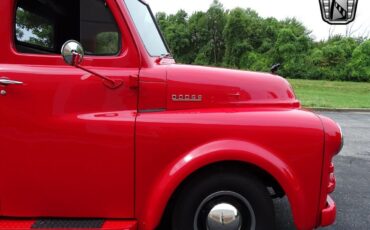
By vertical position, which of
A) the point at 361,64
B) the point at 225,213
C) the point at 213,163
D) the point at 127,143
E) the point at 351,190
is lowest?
the point at 351,190

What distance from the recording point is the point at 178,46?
472 inches

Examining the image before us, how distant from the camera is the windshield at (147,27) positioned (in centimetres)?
301

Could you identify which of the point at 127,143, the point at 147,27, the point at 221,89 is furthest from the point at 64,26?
the point at 221,89

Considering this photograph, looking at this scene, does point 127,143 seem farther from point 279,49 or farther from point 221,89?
point 279,49

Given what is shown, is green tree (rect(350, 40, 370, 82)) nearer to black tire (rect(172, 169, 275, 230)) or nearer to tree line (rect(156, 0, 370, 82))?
tree line (rect(156, 0, 370, 82))

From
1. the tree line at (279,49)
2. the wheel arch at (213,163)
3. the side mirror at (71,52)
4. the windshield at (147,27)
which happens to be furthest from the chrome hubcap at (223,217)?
the tree line at (279,49)

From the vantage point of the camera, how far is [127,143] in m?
2.73

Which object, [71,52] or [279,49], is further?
[279,49]

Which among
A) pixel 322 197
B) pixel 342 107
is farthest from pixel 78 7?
pixel 342 107

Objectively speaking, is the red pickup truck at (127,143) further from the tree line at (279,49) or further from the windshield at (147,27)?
the tree line at (279,49)

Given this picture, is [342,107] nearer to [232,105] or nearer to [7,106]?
[232,105]

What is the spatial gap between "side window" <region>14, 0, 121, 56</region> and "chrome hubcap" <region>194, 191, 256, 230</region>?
1.23 metres

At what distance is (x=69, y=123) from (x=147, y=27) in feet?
3.43

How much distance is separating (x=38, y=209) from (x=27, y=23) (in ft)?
4.24
